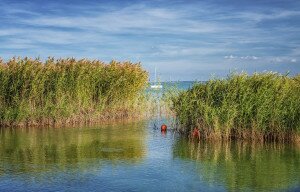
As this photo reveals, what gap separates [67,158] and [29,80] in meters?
9.31

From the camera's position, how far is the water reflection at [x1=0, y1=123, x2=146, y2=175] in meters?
14.6

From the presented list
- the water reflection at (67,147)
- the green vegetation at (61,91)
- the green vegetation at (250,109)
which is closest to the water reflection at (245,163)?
the green vegetation at (250,109)

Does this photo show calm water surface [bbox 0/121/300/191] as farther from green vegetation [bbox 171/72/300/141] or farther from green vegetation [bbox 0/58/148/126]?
green vegetation [bbox 0/58/148/126]

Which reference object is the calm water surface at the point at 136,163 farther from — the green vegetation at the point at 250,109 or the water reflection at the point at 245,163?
the green vegetation at the point at 250,109

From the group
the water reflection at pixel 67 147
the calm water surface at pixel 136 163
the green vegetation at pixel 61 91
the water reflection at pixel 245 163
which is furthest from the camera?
the green vegetation at pixel 61 91

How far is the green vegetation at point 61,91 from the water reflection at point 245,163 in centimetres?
736

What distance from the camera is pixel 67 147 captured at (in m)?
17.5

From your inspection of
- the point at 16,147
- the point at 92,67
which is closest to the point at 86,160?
the point at 16,147

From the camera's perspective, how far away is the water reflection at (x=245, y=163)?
12.5 m

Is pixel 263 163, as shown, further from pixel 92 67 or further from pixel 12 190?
pixel 92 67

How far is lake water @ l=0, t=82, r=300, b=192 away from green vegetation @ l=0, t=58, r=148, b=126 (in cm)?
208

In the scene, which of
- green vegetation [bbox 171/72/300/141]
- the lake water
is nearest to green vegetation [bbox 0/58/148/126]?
the lake water

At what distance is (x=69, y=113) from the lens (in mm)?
23750

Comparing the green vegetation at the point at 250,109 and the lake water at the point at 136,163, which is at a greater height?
the green vegetation at the point at 250,109
